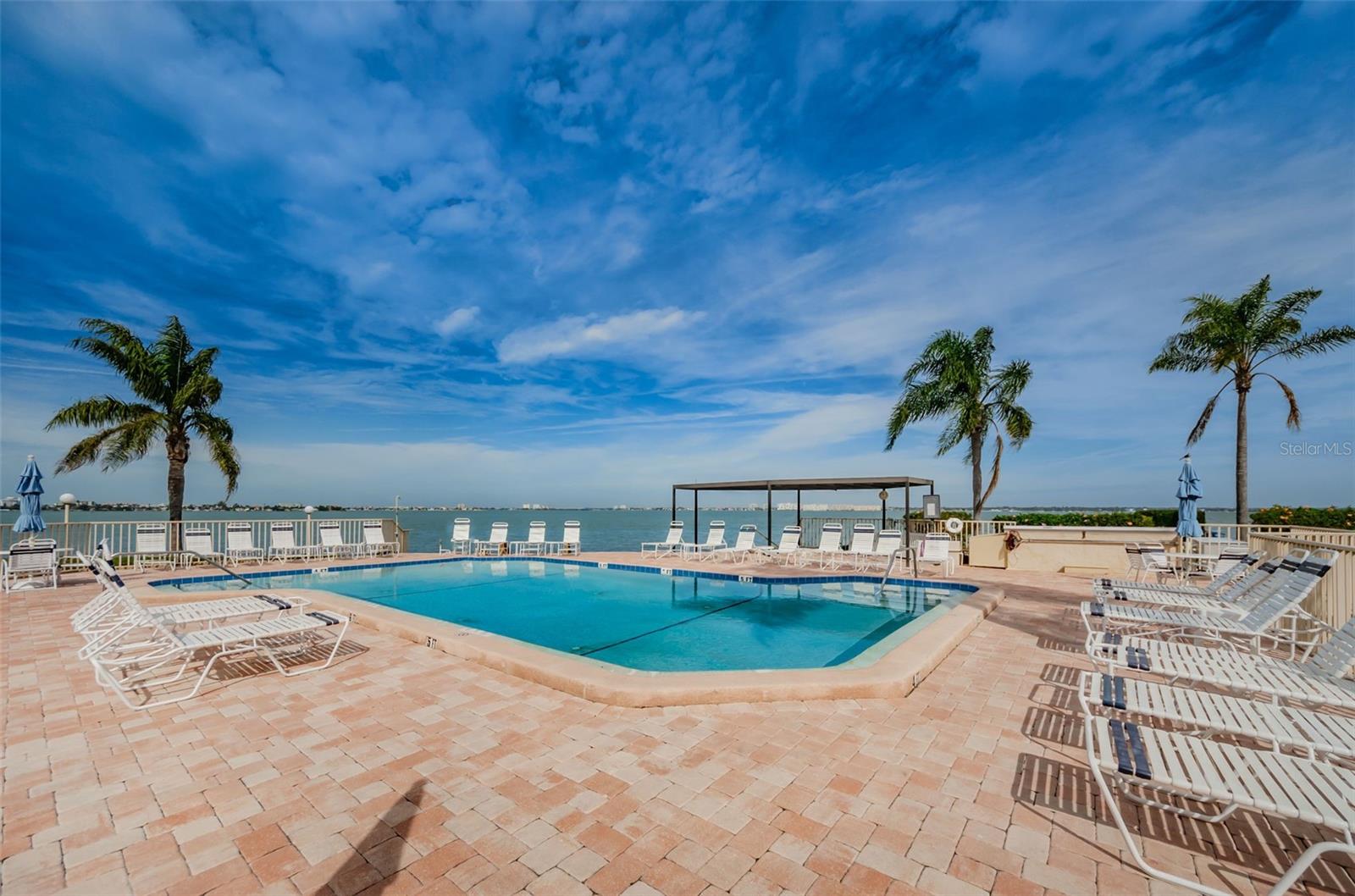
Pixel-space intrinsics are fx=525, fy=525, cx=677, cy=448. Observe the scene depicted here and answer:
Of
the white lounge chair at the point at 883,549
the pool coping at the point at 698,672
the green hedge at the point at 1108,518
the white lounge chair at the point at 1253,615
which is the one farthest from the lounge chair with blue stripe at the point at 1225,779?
the green hedge at the point at 1108,518

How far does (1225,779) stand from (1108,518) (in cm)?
1893

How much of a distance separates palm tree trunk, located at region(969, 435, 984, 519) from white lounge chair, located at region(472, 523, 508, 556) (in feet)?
48.7

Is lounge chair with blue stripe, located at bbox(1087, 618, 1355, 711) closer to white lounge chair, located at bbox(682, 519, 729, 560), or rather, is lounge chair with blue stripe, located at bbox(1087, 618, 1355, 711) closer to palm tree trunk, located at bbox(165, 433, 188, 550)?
white lounge chair, located at bbox(682, 519, 729, 560)

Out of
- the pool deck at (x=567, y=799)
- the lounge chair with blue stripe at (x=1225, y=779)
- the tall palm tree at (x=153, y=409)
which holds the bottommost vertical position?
the pool deck at (x=567, y=799)

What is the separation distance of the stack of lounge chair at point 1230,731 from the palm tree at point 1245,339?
14609 millimetres

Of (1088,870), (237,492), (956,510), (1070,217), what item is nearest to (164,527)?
(237,492)

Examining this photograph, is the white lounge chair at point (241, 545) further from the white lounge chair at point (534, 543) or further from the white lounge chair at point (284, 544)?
the white lounge chair at point (534, 543)

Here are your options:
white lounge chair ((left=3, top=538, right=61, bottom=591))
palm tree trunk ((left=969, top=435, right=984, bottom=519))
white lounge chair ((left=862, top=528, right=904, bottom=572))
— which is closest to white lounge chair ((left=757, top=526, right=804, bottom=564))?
white lounge chair ((left=862, top=528, right=904, bottom=572))

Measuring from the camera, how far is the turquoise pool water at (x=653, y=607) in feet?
20.0

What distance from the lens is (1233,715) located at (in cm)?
244

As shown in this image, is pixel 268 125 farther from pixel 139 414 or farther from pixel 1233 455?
pixel 1233 455

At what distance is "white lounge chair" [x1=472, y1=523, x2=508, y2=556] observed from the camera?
583 inches

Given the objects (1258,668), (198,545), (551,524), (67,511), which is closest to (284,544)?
Result: (198,545)

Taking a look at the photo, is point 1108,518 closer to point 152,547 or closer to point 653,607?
point 653,607
